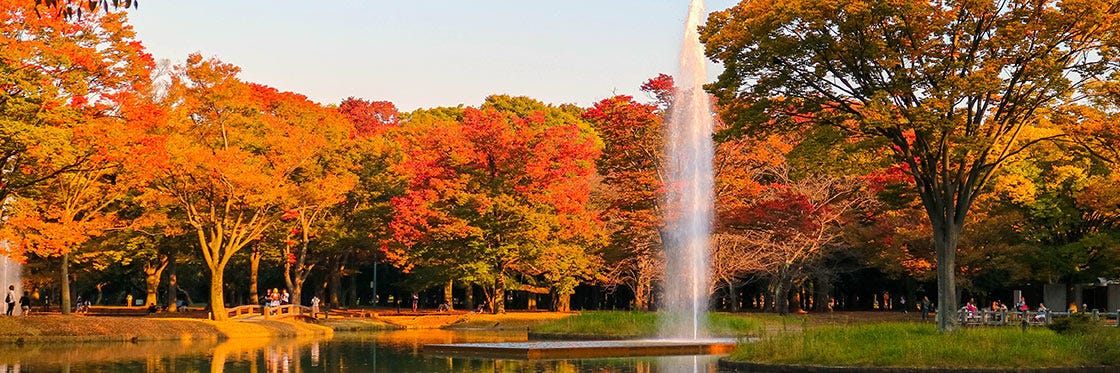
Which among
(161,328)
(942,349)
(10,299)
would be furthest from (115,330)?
(942,349)

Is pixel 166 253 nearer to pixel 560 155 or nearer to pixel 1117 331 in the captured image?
pixel 560 155

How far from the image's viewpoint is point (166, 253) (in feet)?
229

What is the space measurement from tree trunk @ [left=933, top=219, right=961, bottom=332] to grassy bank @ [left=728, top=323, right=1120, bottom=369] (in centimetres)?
179

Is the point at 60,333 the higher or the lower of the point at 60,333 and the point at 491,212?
the lower

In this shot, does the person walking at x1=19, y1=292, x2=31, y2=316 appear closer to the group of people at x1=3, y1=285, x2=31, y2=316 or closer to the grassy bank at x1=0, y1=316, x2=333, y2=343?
the group of people at x1=3, y1=285, x2=31, y2=316

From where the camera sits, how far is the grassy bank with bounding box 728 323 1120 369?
2447 centimetres

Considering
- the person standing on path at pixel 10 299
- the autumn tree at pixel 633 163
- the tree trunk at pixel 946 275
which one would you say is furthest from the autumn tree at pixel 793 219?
the person standing on path at pixel 10 299

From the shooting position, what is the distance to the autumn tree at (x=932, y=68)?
29.0 m

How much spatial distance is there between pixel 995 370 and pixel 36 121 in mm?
33889

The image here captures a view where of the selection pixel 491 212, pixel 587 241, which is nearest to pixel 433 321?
pixel 491 212

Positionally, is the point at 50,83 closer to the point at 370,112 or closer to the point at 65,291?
the point at 65,291

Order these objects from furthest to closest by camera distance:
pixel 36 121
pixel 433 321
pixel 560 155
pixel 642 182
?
pixel 560 155
pixel 433 321
pixel 642 182
pixel 36 121

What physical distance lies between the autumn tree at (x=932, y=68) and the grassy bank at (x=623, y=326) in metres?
11.6

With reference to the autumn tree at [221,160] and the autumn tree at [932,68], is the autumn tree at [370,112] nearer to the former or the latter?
the autumn tree at [221,160]
